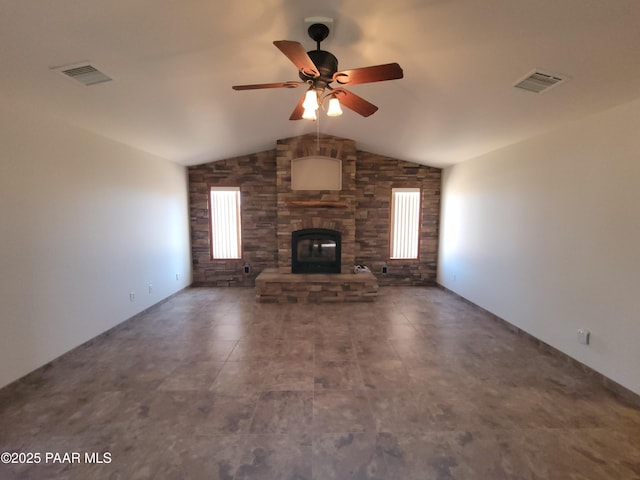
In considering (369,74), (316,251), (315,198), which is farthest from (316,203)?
(369,74)

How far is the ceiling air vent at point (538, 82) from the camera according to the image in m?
2.09

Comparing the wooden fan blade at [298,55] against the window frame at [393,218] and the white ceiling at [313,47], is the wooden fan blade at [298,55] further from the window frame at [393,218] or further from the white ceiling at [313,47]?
the window frame at [393,218]

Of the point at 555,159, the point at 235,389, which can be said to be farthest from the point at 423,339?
the point at 555,159

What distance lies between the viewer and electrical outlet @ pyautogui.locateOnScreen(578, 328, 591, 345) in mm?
2552

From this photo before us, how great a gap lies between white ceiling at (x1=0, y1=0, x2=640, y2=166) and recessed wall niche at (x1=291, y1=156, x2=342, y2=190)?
71.7 inches

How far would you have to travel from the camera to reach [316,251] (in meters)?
5.33

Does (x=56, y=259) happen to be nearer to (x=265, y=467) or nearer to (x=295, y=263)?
(x=265, y=467)

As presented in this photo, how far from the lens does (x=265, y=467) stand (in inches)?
63.1

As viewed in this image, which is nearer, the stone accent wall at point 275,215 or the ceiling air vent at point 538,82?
the ceiling air vent at point 538,82

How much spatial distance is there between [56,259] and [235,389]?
216 cm

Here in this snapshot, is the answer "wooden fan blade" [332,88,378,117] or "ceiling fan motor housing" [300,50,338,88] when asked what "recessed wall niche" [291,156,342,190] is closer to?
"wooden fan blade" [332,88,378,117]

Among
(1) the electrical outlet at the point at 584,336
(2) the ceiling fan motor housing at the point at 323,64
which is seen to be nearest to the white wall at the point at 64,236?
(2) the ceiling fan motor housing at the point at 323,64

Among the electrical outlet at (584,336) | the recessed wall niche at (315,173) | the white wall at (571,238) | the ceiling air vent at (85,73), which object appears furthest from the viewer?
the recessed wall niche at (315,173)

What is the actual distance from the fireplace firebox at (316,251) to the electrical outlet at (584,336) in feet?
11.3
